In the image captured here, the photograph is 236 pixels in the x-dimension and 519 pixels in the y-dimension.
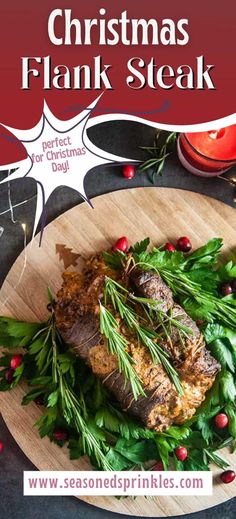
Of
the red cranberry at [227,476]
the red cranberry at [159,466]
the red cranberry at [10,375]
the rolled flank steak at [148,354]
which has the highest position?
the rolled flank steak at [148,354]

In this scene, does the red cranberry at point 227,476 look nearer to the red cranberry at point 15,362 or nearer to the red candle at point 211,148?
the red cranberry at point 15,362

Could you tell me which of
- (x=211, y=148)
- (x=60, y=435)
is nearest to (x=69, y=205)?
(x=211, y=148)

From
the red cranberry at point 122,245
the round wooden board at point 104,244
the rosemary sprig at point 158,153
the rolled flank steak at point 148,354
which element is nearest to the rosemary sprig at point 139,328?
the rolled flank steak at point 148,354

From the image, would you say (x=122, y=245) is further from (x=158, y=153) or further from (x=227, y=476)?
(x=227, y=476)

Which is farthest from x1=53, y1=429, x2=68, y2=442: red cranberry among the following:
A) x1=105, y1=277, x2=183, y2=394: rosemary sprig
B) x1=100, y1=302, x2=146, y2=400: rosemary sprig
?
x1=105, y1=277, x2=183, y2=394: rosemary sprig

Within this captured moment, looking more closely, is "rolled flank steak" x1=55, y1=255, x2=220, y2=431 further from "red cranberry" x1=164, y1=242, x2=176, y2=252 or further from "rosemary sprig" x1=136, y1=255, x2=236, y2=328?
"red cranberry" x1=164, y1=242, x2=176, y2=252

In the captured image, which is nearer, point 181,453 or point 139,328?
point 139,328
